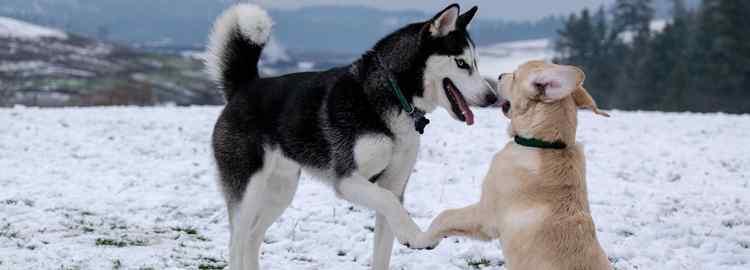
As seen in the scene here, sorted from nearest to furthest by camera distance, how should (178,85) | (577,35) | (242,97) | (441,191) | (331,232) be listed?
(242,97), (331,232), (441,191), (577,35), (178,85)

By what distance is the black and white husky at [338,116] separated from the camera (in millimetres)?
4805

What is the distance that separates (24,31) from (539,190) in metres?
127

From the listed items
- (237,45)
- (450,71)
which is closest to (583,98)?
(450,71)

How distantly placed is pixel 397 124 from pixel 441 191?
14.5 feet

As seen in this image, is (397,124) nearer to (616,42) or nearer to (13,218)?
(13,218)

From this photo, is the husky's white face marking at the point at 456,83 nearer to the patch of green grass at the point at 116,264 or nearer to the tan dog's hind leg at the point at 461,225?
the tan dog's hind leg at the point at 461,225

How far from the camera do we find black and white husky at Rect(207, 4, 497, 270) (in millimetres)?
4805

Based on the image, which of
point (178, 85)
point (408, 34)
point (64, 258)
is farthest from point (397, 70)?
point (178, 85)

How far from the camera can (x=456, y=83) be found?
4.81 metres

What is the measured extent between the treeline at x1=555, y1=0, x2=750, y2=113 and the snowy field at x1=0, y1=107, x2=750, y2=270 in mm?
30296

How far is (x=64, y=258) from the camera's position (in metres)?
5.98

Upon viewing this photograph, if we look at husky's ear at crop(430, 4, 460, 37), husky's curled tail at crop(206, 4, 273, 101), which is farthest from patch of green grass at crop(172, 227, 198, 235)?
husky's ear at crop(430, 4, 460, 37)

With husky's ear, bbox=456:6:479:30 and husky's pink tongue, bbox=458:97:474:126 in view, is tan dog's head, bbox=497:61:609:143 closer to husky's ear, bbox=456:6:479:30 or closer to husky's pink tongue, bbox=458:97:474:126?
husky's pink tongue, bbox=458:97:474:126

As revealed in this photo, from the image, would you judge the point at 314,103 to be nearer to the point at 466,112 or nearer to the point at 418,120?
the point at 418,120
